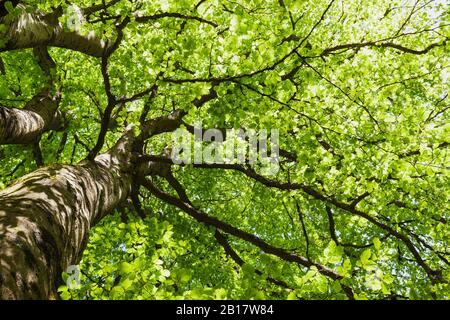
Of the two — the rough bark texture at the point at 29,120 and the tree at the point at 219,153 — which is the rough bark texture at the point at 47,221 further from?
the rough bark texture at the point at 29,120

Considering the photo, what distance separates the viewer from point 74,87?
27.3ft

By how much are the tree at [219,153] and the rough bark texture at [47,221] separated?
0.02m

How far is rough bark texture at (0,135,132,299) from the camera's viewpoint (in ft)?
7.94

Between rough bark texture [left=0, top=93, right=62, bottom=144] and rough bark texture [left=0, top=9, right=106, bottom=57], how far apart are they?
1.05 meters

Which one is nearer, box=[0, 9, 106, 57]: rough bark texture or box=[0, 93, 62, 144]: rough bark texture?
box=[0, 9, 106, 57]: rough bark texture

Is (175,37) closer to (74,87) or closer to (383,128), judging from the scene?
(383,128)

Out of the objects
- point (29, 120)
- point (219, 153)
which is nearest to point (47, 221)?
point (29, 120)

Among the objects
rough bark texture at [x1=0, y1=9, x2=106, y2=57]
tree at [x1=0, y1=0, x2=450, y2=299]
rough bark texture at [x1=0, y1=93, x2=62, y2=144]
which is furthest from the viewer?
rough bark texture at [x1=0, y1=93, x2=62, y2=144]

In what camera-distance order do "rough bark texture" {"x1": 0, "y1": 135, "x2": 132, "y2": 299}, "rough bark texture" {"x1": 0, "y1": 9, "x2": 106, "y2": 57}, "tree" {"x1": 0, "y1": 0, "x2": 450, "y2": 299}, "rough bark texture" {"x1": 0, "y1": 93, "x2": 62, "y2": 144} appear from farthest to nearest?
"rough bark texture" {"x1": 0, "y1": 93, "x2": 62, "y2": 144} → "rough bark texture" {"x1": 0, "y1": 9, "x2": 106, "y2": 57} → "tree" {"x1": 0, "y1": 0, "x2": 450, "y2": 299} → "rough bark texture" {"x1": 0, "y1": 135, "x2": 132, "y2": 299}

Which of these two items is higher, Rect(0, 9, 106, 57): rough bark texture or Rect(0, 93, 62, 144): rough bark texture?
Rect(0, 9, 106, 57): rough bark texture

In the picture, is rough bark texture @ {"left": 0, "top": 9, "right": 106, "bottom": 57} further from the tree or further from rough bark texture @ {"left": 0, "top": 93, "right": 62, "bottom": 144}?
rough bark texture @ {"left": 0, "top": 93, "right": 62, "bottom": 144}

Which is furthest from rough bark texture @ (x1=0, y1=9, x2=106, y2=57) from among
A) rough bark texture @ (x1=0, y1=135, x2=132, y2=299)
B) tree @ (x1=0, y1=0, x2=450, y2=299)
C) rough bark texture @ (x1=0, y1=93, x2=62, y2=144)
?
rough bark texture @ (x1=0, y1=135, x2=132, y2=299)

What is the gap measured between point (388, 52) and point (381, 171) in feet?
11.6
